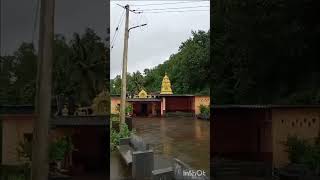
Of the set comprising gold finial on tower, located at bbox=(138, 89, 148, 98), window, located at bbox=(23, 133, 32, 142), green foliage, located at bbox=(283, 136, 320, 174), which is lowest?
green foliage, located at bbox=(283, 136, 320, 174)

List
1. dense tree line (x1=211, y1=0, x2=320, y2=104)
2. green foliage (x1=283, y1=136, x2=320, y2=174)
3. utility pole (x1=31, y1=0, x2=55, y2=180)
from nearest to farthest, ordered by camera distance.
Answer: utility pole (x1=31, y1=0, x2=55, y2=180)
green foliage (x1=283, y1=136, x2=320, y2=174)
dense tree line (x1=211, y1=0, x2=320, y2=104)

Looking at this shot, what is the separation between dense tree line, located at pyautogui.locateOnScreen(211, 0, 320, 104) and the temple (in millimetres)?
814

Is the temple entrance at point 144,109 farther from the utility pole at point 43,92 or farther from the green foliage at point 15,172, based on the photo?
the green foliage at point 15,172

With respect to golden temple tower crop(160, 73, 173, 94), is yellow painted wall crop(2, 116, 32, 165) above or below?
below

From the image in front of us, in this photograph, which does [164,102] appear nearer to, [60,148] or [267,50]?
[60,148]

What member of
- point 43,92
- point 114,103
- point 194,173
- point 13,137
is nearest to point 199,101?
point 194,173

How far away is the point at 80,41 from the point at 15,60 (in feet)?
2.94

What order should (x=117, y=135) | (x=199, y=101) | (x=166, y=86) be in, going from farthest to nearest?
(x=166, y=86) → (x=199, y=101) → (x=117, y=135)

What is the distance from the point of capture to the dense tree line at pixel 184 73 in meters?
6.58

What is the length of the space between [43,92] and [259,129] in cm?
351

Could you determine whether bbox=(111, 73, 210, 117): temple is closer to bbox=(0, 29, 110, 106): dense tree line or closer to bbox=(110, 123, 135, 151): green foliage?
bbox=(110, 123, 135, 151): green foliage

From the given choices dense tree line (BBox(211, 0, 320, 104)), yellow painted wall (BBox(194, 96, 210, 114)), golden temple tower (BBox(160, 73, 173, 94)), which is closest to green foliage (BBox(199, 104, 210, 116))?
yellow painted wall (BBox(194, 96, 210, 114))

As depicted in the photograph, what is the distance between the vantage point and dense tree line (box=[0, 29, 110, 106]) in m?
6.68

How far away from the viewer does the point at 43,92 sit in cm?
571
